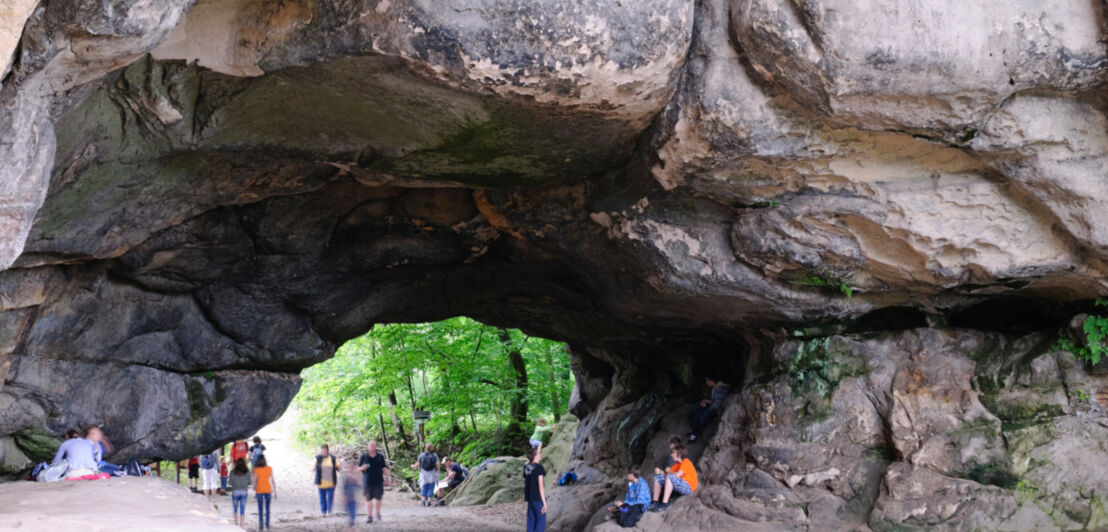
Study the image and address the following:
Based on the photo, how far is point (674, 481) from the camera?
909cm

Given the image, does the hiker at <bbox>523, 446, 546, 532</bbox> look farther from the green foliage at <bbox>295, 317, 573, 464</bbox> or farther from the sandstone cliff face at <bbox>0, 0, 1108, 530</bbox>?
the green foliage at <bbox>295, 317, 573, 464</bbox>

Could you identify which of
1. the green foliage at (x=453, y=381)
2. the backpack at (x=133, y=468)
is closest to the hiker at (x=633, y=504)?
the backpack at (x=133, y=468)

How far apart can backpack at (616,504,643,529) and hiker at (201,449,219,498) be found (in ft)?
35.2

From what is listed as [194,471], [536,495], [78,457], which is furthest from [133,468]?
[194,471]

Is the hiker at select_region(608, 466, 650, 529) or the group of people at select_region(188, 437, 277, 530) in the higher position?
the group of people at select_region(188, 437, 277, 530)

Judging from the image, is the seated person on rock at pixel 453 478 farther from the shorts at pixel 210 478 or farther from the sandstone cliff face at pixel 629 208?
the sandstone cliff face at pixel 629 208

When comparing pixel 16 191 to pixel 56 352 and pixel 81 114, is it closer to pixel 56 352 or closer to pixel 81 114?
pixel 81 114

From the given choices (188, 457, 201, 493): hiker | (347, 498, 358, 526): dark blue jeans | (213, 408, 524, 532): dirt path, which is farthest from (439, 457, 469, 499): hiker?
(347, 498, 358, 526): dark blue jeans

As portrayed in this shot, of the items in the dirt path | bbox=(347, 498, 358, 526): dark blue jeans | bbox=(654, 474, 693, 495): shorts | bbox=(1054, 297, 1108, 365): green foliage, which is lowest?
the dirt path

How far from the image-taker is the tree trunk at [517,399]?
19.8m

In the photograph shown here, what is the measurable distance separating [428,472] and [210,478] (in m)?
4.83

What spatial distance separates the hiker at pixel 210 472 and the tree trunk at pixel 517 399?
6.64m

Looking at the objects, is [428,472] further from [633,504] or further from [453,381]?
[633,504]

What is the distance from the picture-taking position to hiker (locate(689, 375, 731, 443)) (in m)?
10.9
